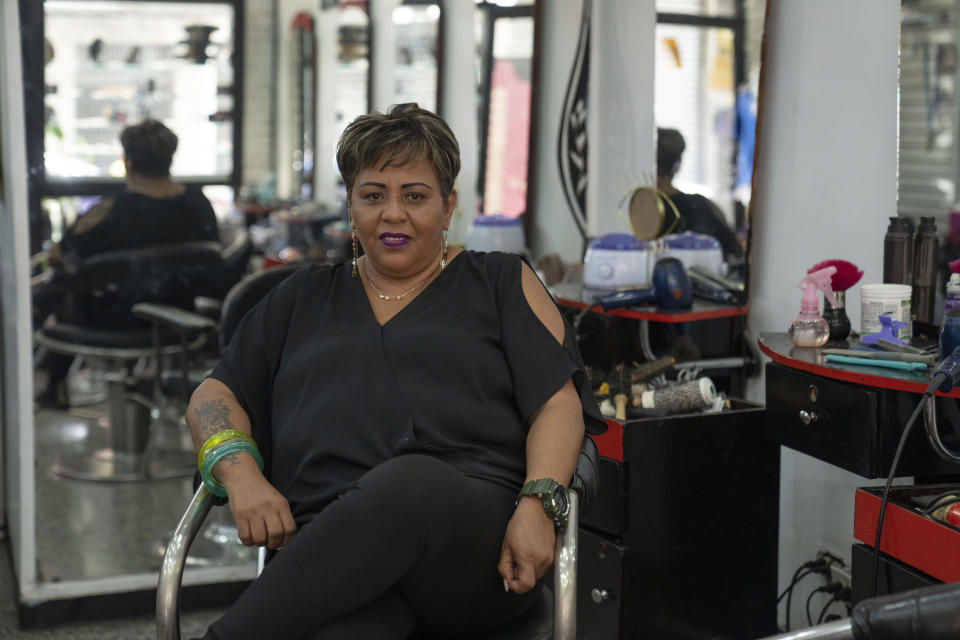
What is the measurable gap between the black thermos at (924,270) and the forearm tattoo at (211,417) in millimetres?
1281

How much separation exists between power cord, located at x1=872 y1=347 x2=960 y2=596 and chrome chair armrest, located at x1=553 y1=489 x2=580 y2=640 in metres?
0.50

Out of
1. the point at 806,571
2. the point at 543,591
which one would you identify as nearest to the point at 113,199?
the point at 543,591

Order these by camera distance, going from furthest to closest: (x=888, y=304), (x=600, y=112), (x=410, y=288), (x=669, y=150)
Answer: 1. (x=600, y=112)
2. (x=669, y=150)
3. (x=888, y=304)
4. (x=410, y=288)

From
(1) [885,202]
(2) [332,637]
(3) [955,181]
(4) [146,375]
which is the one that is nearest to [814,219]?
(1) [885,202]

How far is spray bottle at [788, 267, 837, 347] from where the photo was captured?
6.70ft

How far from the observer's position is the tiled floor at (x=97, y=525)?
290cm

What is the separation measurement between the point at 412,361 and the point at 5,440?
2.04 m

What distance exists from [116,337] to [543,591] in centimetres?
170

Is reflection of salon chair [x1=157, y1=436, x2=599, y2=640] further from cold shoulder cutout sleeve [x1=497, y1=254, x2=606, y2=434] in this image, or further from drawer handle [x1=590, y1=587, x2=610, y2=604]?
drawer handle [x1=590, y1=587, x2=610, y2=604]

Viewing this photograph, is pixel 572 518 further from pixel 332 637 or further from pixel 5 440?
pixel 5 440

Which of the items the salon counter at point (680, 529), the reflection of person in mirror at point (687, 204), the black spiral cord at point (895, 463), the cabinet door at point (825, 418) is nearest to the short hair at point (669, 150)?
the reflection of person in mirror at point (687, 204)

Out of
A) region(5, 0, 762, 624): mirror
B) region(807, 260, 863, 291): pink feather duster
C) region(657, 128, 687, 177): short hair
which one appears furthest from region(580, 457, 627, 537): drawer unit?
region(657, 128, 687, 177): short hair

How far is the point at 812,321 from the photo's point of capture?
2.04m

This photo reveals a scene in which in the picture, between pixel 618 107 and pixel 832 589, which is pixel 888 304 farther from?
pixel 618 107
